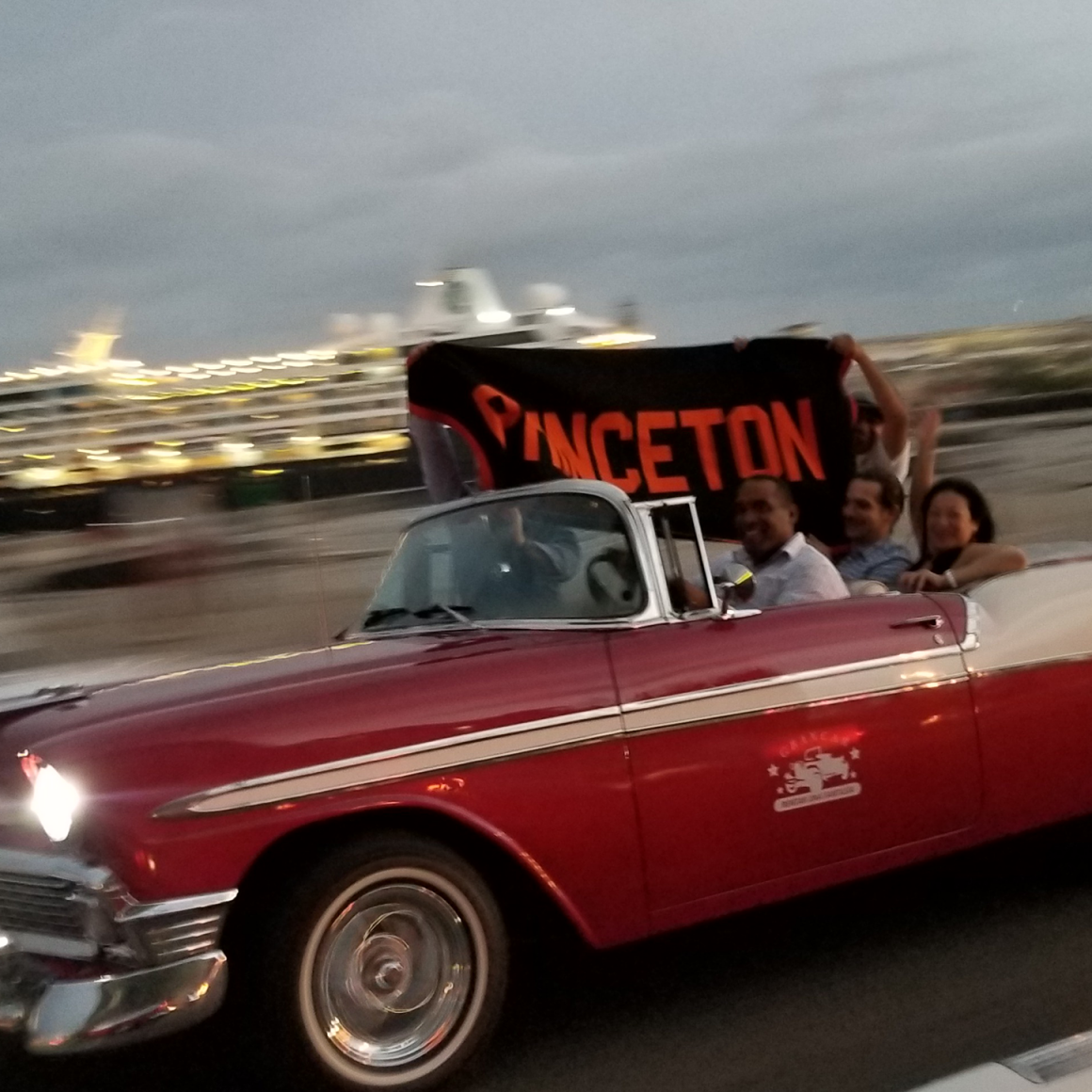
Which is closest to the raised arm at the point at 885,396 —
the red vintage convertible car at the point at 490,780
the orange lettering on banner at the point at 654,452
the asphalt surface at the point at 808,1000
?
the orange lettering on banner at the point at 654,452

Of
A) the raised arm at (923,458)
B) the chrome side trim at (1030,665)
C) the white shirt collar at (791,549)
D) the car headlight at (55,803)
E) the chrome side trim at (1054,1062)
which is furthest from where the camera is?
the raised arm at (923,458)

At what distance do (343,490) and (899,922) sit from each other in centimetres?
2055

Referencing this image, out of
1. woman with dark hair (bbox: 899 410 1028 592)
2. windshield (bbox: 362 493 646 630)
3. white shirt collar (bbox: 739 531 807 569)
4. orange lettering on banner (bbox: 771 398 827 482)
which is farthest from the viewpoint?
orange lettering on banner (bbox: 771 398 827 482)

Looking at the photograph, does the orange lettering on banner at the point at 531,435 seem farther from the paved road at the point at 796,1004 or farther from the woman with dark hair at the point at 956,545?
the paved road at the point at 796,1004

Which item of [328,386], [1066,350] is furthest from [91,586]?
[1066,350]

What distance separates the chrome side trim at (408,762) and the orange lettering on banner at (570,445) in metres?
2.20

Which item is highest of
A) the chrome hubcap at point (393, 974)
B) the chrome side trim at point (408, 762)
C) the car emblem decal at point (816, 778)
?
the chrome side trim at point (408, 762)

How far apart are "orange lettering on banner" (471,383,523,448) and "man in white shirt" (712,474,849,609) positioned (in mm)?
1079

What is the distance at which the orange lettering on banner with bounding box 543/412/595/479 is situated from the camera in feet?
18.7

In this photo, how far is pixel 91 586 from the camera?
60.6 ft

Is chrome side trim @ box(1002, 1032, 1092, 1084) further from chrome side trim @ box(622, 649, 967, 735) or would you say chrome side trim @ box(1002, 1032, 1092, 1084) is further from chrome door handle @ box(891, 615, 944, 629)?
chrome door handle @ box(891, 615, 944, 629)

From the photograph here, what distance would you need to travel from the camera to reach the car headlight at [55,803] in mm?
3135

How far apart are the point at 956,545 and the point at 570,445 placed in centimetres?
160

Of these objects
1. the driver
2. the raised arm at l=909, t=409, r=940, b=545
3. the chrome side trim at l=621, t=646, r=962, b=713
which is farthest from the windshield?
the raised arm at l=909, t=409, r=940, b=545
